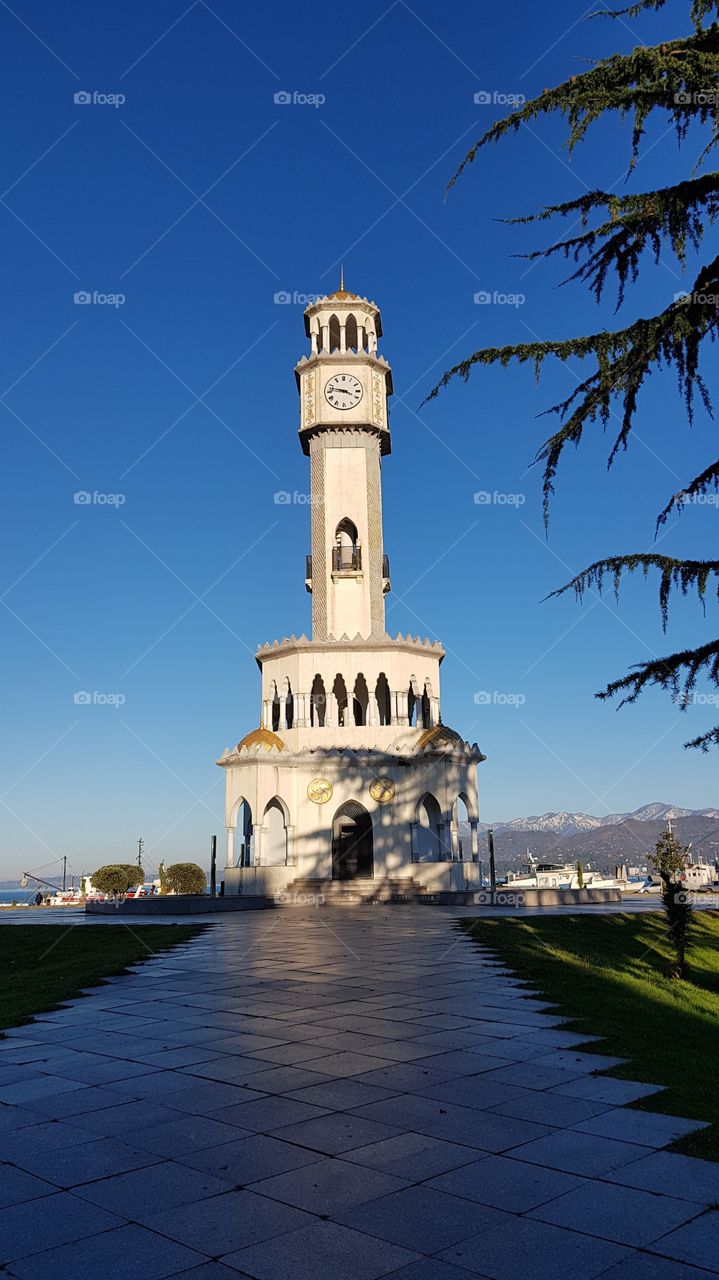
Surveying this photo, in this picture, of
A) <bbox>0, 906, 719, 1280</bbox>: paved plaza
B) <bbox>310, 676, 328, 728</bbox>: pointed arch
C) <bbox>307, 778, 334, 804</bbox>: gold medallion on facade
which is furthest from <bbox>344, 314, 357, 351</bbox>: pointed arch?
<bbox>0, 906, 719, 1280</bbox>: paved plaza

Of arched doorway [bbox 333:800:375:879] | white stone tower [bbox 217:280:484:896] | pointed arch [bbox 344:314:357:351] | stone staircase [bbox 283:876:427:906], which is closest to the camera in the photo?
stone staircase [bbox 283:876:427:906]

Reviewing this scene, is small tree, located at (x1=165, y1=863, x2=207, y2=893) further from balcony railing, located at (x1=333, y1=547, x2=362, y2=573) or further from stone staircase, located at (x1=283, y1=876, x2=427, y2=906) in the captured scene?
balcony railing, located at (x1=333, y1=547, x2=362, y2=573)

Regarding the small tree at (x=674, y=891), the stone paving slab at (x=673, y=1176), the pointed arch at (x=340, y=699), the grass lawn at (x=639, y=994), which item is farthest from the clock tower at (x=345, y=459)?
the stone paving slab at (x=673, y=1176)

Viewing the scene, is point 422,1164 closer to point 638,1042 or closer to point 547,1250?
point 547,1250

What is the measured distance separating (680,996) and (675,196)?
386 inches

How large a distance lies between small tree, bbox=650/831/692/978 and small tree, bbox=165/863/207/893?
1776 inches

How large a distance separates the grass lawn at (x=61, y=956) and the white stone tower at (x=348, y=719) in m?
13.8

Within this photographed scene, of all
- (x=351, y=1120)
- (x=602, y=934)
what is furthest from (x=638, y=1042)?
(x=602, y=934)

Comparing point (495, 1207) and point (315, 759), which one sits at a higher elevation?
point (315, 759)

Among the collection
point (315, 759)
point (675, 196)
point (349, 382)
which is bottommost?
point (315, 759)

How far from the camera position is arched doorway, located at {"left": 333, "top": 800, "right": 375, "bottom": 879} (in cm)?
3944

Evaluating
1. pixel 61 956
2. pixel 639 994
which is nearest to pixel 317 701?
pixel 61 956

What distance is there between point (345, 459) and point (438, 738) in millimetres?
15760

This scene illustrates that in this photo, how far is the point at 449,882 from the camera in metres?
37.3
